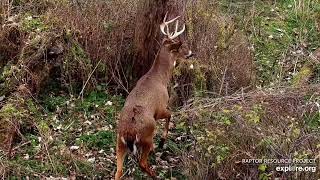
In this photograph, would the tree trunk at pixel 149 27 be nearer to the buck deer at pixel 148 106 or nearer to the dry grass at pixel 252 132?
the buck deer at pixel 148 106

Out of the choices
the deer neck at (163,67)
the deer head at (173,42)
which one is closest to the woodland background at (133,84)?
the deer head at (173,42)

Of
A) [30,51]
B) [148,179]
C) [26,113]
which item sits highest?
[30,51]

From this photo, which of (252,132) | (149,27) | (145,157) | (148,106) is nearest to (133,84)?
(149,27)

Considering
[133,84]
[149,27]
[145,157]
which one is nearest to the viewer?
[145,157]

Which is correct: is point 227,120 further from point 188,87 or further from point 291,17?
point 291,17

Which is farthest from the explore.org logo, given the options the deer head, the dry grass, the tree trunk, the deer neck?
the tree trunk

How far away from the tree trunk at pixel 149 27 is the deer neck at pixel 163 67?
0.52 m

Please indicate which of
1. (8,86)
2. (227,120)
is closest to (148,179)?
(227,120)

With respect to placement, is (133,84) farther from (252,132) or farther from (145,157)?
(252,132)

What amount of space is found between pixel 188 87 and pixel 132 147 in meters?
2.27

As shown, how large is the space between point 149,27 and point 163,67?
0.79m

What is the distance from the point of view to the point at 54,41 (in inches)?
326

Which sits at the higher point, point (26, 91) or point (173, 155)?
point (26, 91)

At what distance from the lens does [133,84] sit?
8.45m
